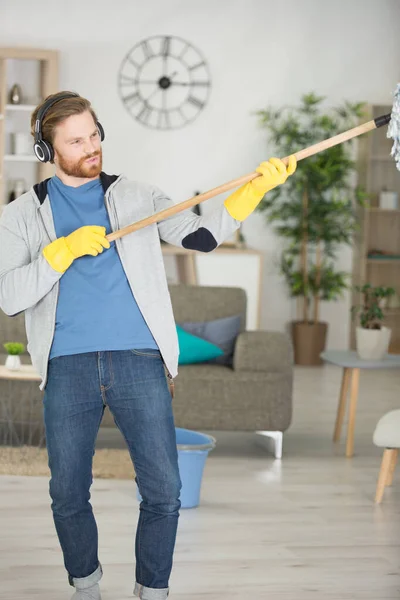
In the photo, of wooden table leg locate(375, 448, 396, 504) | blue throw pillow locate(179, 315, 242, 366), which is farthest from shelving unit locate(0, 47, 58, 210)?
wooden table leg locate(375, 448, 396, 504)

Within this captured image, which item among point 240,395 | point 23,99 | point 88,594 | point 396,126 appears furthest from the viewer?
point 23,99

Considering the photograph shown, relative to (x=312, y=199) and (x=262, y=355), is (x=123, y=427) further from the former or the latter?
(x=312, y=199)

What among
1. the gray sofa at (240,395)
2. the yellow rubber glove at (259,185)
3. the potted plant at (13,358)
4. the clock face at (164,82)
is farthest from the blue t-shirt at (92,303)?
the clock face at (164,82)

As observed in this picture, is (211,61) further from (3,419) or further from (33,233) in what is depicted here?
(33,233)

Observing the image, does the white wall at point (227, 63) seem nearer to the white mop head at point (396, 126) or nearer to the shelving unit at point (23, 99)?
the shelving unit at point (23, 99)

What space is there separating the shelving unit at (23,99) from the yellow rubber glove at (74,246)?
5136mm

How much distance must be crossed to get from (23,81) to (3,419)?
145 inches

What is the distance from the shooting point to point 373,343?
481 cm

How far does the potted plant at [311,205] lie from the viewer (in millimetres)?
7508

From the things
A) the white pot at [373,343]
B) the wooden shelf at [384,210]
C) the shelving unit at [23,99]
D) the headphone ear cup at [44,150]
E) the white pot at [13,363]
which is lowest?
the white pot at [13,363]

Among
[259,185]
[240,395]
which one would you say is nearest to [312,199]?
[240,395]

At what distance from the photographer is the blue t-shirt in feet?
7.89

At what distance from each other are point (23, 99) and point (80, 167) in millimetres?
5305

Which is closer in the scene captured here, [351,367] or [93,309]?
[93,309]
